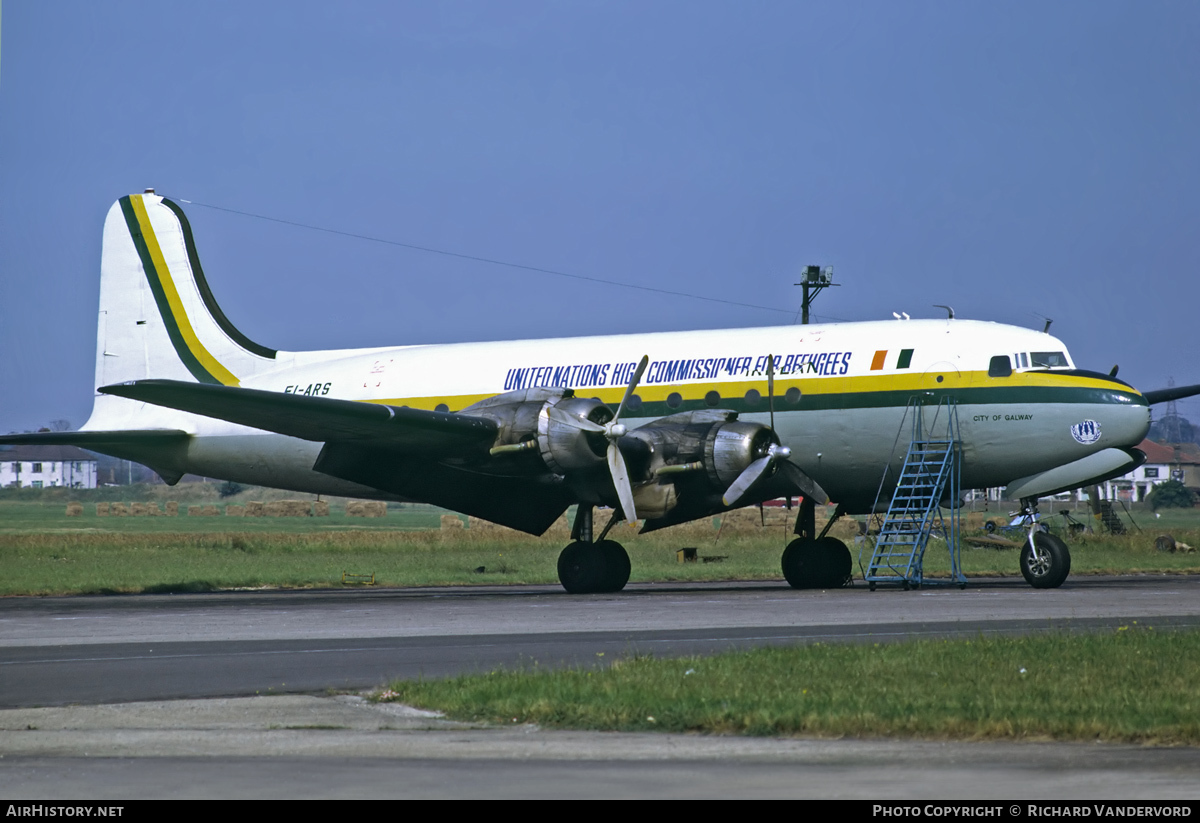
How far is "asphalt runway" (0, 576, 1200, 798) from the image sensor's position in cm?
745

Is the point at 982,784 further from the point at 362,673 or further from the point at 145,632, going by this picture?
the point at 145,632

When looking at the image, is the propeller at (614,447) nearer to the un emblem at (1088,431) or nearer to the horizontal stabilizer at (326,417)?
the horizontal stabilizer at (326,417)

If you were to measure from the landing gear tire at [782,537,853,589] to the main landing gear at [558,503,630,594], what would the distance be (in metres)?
3.35

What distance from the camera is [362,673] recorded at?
42.0 feet

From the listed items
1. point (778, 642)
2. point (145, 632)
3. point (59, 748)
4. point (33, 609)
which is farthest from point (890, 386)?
point (59, 748)

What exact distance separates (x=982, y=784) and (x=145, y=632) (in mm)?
12489

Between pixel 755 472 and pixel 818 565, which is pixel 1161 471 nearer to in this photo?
pixel 818 565

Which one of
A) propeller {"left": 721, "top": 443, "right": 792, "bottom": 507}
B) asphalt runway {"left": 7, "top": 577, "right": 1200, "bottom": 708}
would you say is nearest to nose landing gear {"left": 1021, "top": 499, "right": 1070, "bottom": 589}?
asphalt runway {"left": 7, "top": 577, "right": 1200, "bottom": 708}

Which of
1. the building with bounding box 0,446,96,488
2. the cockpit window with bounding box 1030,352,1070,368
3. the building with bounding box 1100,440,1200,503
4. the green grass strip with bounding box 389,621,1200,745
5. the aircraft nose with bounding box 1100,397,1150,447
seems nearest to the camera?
the green grass strip with bounding box 389,621,1200,745

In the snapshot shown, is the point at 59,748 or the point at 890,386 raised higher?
the point at 890,386

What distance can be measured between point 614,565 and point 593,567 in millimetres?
386

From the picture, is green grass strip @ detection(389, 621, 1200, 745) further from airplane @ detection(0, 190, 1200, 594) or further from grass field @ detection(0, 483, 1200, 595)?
grass field @ detection(0, 483, 1200, 595)

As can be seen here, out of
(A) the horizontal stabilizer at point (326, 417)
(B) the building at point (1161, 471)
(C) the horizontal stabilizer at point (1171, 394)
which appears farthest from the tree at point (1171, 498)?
(A) the horizontal stabilizer at point (326, 417)
